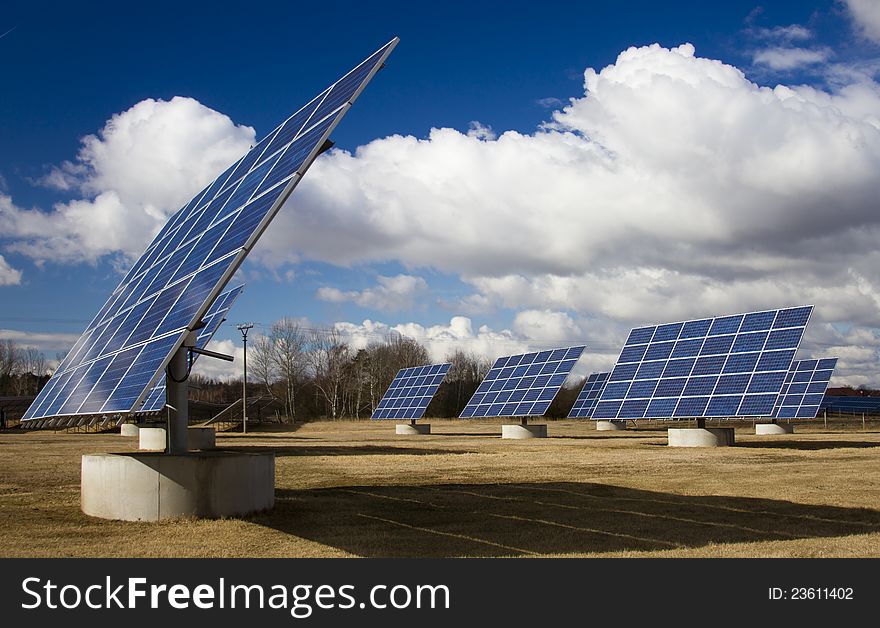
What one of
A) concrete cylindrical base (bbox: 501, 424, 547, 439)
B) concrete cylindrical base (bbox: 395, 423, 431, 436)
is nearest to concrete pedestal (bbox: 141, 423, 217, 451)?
concrete cylindrical base (bbox: 501, 424, 547, 439)

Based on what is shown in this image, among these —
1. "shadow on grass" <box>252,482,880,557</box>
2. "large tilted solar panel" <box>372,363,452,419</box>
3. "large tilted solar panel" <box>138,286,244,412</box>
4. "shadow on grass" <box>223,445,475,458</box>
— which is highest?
"large tilted solar panel" <box>138,286,244,412</box>

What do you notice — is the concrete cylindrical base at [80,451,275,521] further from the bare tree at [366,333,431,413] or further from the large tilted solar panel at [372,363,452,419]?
the bare tree at [366,333,431,413]

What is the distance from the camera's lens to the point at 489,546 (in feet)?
38.8

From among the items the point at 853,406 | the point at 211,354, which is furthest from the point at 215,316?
the point at 853,406

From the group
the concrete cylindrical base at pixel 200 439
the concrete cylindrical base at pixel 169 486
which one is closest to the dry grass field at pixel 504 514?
the concrete cylindrical base at pixel 169 486

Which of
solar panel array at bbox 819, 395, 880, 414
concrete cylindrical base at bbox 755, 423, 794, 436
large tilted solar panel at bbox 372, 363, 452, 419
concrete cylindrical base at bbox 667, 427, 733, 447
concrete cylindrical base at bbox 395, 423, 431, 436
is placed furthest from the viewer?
solar panel array at bbox 819, 395, 880, 414

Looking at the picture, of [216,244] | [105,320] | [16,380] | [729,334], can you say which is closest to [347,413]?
[16,380]

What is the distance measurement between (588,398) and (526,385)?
22297mm

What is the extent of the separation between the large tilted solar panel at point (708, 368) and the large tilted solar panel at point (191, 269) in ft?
73.0

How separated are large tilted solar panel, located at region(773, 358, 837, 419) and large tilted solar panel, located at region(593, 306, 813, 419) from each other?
5.90 meters

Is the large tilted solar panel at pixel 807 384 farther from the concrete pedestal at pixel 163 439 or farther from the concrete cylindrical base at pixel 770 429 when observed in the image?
the concrete pedestal at pixel 163 439

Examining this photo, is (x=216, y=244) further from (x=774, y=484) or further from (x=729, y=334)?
(x=729, y=334)

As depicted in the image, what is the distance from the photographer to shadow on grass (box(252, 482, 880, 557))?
1202cm
